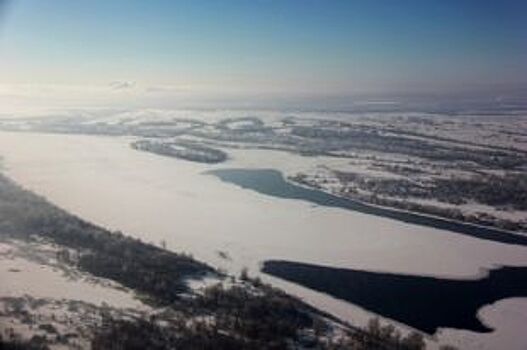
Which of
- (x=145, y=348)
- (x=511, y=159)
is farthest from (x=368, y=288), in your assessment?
(x=511, y=159)

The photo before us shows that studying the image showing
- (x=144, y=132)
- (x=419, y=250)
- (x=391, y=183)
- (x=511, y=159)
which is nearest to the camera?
(x=419, y=250)

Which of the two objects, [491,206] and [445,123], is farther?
[445,123]

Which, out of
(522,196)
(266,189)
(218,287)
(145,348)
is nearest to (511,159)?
(522,196)

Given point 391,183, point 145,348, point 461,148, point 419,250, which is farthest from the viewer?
point 461,148

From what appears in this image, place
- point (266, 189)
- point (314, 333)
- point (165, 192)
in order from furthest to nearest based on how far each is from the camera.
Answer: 1. point (266, 189)
2. point (165, 192)
3. point (314, 333)

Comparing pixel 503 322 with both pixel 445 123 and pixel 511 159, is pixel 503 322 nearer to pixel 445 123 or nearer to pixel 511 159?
pixel 511 159

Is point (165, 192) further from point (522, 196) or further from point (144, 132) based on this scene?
point (144, 132)
